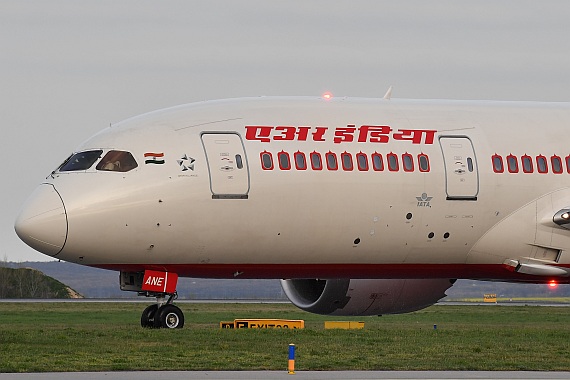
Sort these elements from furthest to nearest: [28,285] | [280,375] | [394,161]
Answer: [28,285], [394,161], [280,375]

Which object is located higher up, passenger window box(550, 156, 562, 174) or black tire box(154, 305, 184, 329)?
passenger window box(550, 156, 562, 174)

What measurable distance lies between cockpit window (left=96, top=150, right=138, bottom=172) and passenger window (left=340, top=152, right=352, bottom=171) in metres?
5.43

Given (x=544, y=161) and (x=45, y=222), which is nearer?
(x=45, y=222)

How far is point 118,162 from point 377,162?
6821 millimetres

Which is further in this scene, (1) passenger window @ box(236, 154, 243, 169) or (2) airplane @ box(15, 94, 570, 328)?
(1) passenger window @ box(236, 154, 243, 169)

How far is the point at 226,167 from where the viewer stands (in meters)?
35.2

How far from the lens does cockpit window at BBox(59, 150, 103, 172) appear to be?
3494cm

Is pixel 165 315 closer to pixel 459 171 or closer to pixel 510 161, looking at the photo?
pixel 459 171

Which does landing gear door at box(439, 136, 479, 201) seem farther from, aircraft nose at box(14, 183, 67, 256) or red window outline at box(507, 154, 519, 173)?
aircraft nose at box(14, 183, 67, 256)

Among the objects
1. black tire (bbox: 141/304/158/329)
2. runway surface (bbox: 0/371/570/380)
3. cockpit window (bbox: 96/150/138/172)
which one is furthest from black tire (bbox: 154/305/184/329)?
runway surface (bbox: 0/371/570/380)

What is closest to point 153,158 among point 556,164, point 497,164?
point 497,164

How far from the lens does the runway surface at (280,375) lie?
25.8 m

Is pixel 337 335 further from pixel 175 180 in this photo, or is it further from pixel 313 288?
pixel 175 180

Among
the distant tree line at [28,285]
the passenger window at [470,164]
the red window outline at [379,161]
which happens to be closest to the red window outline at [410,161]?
the red window outline at [379,161]
